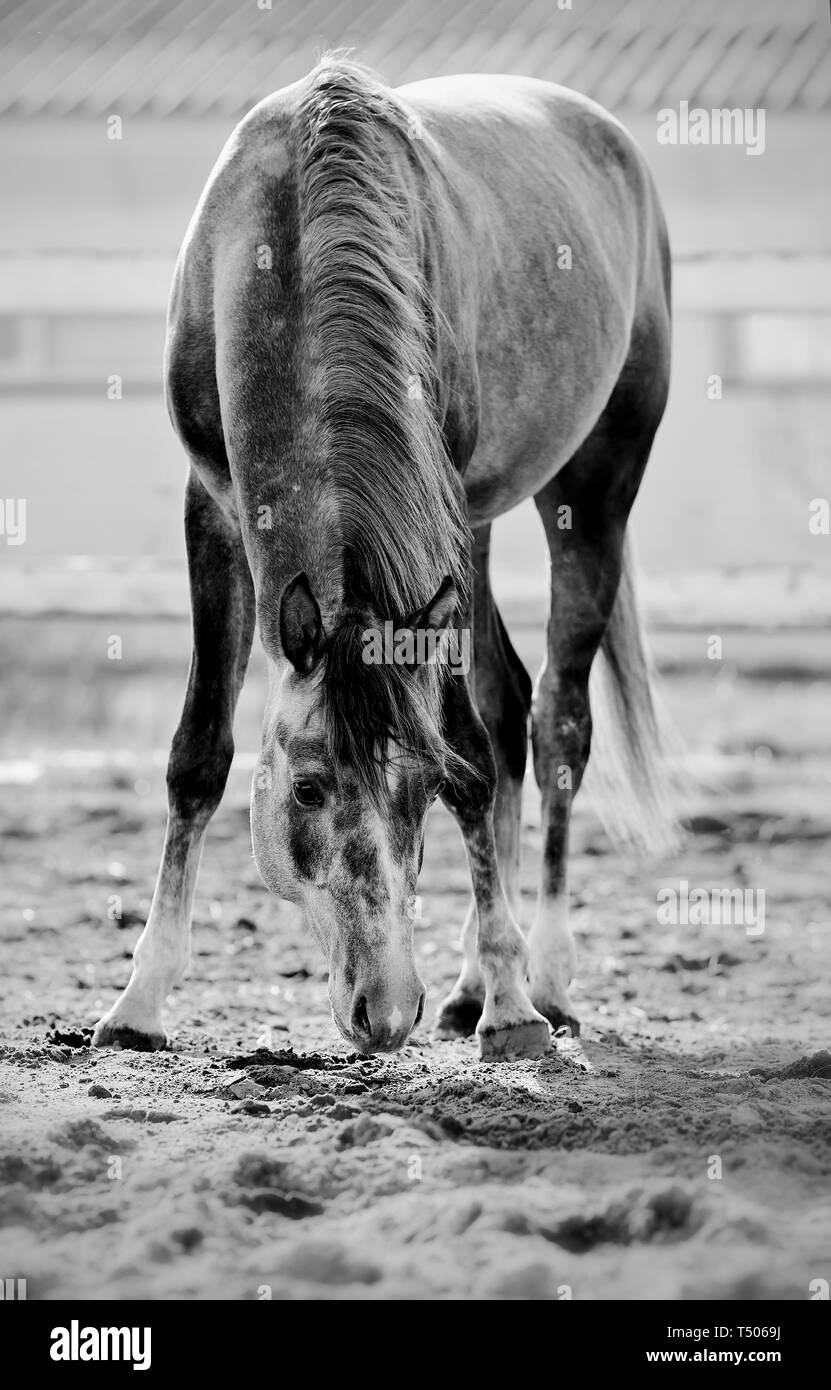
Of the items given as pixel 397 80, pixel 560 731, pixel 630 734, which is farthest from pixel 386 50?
pixel 560 731

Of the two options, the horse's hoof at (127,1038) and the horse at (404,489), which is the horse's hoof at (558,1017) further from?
the horse's hoof at (127,1038)

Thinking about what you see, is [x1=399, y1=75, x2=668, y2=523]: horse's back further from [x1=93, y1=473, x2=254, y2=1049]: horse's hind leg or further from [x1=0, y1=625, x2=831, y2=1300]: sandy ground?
[x1=0, y1=625, x2=831, y2=1300]: sandy ground

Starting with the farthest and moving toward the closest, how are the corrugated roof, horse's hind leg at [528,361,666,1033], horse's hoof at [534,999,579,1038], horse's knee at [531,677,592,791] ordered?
1. the corrugated roof
2. horse's knee at [531,677,592,791]
3. horse's hind leg at [528,361,666,1033]
4. horse's hoof at [534,999,579,1038]

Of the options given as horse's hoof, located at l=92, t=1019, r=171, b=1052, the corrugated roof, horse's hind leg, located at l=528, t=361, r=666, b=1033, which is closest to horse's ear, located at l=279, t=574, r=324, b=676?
horse's hoof, located at l=92, t=1019, r=171, b=1052

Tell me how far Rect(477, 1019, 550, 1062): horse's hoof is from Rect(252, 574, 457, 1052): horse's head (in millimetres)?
842

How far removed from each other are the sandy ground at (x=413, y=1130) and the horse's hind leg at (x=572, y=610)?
0.30m

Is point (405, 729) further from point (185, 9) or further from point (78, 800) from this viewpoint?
point (185, 9)

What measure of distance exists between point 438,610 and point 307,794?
410mm

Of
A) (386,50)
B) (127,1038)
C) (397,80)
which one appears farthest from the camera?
(386,50)

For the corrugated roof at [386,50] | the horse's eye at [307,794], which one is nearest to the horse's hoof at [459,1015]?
the horse's eye at [307,794]

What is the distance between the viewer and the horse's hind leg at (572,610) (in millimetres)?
4066

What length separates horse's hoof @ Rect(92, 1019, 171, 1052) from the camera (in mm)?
3500

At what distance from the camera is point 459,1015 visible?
395cm

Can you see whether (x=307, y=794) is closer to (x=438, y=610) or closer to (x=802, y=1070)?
(x=438, y=610)
